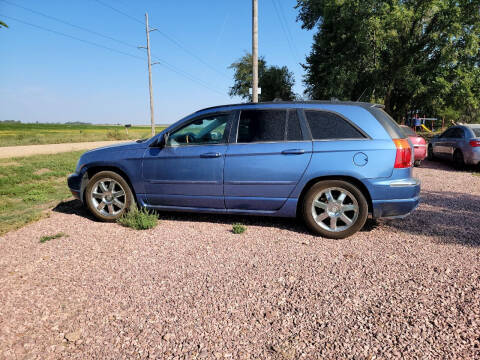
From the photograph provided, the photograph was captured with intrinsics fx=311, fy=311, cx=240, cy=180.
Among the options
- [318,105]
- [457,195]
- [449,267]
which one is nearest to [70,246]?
[318,105]

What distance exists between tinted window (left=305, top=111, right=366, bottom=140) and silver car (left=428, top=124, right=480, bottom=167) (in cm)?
766

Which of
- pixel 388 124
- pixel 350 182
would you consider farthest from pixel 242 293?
pixel 388 124

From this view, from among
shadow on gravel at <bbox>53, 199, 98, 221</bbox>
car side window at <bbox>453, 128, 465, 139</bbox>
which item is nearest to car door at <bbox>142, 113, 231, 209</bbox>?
shadow on gravel at <bbox>53, 199, 98, 221</bbox>

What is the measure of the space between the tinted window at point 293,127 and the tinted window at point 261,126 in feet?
0.22

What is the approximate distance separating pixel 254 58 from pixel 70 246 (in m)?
11.1

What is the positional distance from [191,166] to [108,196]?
1.49m

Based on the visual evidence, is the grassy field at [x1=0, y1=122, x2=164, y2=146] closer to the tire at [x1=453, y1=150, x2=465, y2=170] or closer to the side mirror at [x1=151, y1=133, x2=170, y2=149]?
the side mirror at [x1=151, y1=133, x2=170, y2=149]

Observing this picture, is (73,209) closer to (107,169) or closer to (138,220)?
(107,169)

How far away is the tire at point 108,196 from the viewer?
4738 millimetres

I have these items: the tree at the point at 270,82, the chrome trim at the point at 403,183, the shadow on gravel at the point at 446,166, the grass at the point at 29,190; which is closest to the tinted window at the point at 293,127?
the chrome trim at the point at 403,183

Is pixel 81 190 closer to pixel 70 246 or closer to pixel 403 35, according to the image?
pixel 70 246

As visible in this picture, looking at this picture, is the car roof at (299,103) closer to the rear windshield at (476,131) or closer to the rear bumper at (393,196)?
the rear bumper at (393,196)

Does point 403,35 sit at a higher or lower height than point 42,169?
higher

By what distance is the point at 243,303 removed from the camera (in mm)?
2572
